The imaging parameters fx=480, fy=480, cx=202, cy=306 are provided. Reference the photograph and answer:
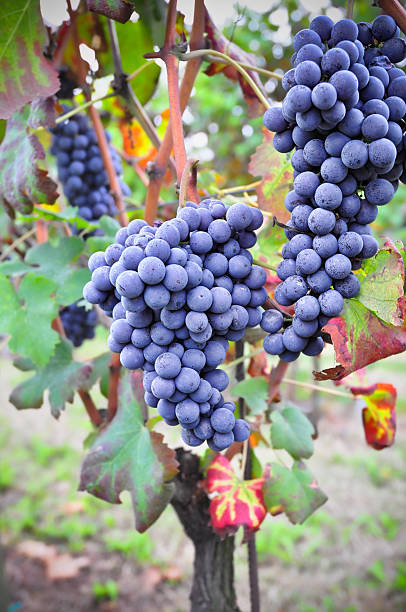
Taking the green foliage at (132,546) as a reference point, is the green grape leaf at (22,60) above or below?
above

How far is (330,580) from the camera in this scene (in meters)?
2.62

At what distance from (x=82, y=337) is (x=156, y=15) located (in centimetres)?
93

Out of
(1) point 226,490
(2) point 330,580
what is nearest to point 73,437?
(2) point 330,580

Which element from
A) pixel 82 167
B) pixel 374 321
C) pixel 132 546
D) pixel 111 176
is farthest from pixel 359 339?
pixel 132 546

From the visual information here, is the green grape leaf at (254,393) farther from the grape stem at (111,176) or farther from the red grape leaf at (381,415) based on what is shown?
the grape stem at (111,176)

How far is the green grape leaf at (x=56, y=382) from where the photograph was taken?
1.11 metres

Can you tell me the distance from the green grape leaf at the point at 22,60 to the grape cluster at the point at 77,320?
731 millimetres

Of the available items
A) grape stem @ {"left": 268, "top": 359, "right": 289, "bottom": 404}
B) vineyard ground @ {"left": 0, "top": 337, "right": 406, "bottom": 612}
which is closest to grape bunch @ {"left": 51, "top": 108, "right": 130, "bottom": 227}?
grape stem @ {"left": 268, "top": 359, "right": 289, "bottom": 404}

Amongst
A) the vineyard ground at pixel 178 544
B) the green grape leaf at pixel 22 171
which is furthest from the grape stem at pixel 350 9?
the vineyard ground at pixel 178 544

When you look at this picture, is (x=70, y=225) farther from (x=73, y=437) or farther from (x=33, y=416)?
(x=33, y=416)

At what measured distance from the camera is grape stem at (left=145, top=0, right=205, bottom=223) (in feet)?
2.71

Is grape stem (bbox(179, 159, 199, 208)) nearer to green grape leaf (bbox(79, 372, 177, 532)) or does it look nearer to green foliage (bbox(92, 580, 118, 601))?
green grape leaf (bbox(79, 372, 177, 532))

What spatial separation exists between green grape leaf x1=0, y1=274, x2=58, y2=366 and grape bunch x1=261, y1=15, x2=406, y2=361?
57 centimetres

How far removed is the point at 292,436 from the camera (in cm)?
110
